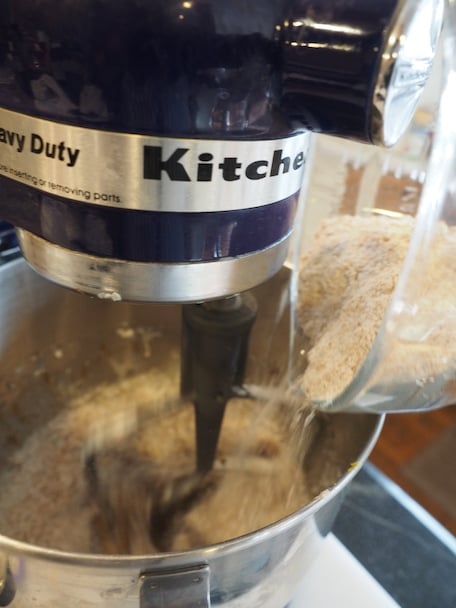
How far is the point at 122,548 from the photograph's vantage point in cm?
54

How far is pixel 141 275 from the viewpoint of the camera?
0.30 meters

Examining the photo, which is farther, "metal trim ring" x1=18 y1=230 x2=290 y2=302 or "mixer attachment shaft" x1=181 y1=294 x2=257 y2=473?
"mixer attachment shaft" x1=181 y1=294 x2=257 y2=473

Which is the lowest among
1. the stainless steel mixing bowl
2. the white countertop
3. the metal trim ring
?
the white countertop

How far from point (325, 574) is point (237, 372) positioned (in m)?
0.18

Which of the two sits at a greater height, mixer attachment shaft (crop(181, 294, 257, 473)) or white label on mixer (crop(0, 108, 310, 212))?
white label on mixer (crop(0, 108, 310, 212))

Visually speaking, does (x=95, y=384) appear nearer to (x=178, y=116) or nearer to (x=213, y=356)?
(x=213, y=356)

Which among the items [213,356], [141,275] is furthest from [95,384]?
[141,275]

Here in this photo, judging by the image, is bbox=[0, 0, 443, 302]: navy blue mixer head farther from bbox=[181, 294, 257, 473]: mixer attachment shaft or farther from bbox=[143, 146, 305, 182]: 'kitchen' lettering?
bbox=[181, 294, 257, 473]: mixer attachment shaft

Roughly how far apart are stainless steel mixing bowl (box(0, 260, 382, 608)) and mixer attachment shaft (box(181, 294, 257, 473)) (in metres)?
0.09

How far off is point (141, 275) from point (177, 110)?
8 centimetres

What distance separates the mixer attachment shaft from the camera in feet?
1.40

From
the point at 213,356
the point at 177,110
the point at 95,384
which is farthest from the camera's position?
the point at 95,384

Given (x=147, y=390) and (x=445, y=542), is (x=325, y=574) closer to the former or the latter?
(x=445, y=542)

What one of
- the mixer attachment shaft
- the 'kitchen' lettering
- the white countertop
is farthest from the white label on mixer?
the white countertop
